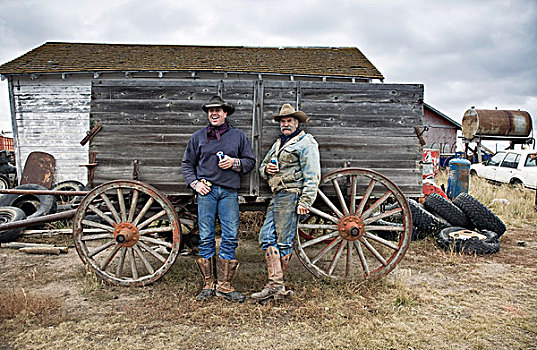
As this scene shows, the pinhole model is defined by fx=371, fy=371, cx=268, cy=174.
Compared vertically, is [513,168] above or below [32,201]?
above

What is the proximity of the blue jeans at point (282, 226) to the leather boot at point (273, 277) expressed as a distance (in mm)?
76

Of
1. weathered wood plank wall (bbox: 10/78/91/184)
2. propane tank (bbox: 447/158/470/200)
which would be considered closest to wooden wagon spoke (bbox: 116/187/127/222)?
propane tank (bbox: 447/158/470/200)

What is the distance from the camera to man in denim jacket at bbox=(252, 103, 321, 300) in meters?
3.93

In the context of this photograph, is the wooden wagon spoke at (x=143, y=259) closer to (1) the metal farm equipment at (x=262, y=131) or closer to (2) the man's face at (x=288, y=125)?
(1) the metal farm equipment at (x=262, y=131)

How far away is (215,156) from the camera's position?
13.1 ft

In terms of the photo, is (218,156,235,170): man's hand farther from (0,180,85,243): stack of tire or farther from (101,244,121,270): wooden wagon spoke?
(0,180,85,243): stack of tire

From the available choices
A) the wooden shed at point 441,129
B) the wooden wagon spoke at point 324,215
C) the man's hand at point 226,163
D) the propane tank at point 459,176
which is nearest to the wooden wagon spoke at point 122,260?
the man's hand at point 226,163

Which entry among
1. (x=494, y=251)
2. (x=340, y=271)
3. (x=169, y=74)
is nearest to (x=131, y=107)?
(x=340, y=271)

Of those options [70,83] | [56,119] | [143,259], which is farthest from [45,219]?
[70,83]

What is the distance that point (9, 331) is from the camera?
130 inches

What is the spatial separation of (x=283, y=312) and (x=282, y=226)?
87cm

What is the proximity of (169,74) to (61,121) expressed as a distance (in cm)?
370

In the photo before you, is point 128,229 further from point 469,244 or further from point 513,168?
point 513,168

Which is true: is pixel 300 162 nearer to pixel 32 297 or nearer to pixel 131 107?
pixel 131 107
